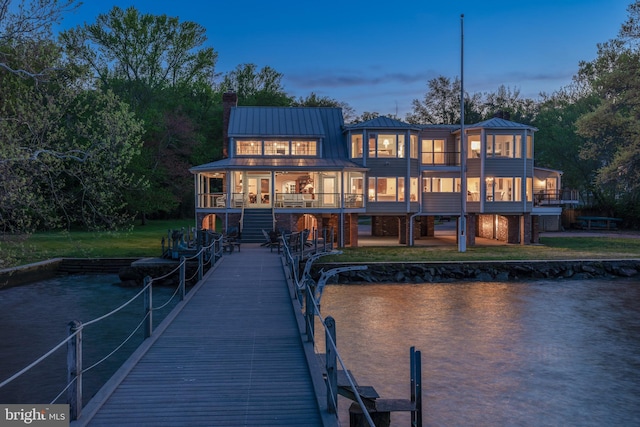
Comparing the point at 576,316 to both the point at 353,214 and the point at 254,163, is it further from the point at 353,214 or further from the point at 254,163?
the point at 254,163

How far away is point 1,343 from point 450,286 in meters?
19.0

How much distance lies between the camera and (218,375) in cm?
1000

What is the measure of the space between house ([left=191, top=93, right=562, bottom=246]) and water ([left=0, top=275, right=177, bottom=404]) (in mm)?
10012

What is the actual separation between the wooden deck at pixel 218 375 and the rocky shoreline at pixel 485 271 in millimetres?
13712

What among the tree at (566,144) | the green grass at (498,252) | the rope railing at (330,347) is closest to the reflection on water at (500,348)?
the rope railing at (330,347)

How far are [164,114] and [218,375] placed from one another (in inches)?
1992

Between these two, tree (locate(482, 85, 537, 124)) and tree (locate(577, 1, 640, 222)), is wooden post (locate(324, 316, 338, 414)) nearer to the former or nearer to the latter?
tree (locate(577, 1, 640, 222))

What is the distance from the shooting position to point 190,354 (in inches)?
442

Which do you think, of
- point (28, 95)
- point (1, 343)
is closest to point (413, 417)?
point (28, 95)

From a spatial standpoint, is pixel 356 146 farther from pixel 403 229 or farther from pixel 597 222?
pixel 597 222

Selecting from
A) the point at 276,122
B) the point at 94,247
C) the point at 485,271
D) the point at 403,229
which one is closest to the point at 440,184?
the point at 403,229

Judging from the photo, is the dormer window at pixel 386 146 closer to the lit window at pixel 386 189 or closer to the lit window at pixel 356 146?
the lit window at pixel 356 146

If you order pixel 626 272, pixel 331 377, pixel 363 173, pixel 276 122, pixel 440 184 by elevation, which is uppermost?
pixel 276 122

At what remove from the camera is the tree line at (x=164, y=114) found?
13133 mm
